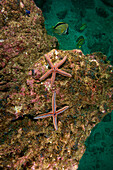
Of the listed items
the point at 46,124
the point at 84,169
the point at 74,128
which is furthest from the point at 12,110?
the point at 84,169

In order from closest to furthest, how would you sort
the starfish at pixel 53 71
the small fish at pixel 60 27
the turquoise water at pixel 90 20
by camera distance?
the starfish at pixel 53 71 → the small fish at pixel 60 27 → the turquoise water at pixel 90 20

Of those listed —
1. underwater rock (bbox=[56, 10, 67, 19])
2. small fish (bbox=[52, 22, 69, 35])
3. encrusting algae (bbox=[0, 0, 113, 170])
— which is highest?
underwater rock (bbox=[56, 10, 67, 19])

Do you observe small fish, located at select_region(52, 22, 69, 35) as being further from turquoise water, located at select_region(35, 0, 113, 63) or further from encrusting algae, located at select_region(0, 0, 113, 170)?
turquoise water, located at select_region(35, 0, 113, 63)

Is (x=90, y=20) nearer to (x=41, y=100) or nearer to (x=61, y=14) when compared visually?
(x=61, y=14)

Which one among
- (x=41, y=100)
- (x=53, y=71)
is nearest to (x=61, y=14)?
(x=53, y=71)

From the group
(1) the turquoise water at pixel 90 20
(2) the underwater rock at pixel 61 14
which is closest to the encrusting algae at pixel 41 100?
(2) the underwater rock at pixel 61 14

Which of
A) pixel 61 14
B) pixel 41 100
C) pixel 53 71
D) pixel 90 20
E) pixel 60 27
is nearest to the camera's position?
pixel 53 71

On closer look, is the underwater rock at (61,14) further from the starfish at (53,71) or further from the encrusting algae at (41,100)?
the starfish at (53,71)

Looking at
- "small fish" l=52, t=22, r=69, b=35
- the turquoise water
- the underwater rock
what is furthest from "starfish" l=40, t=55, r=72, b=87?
the underwater rock

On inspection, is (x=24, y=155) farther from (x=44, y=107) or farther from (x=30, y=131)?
(x=44, y=107)
